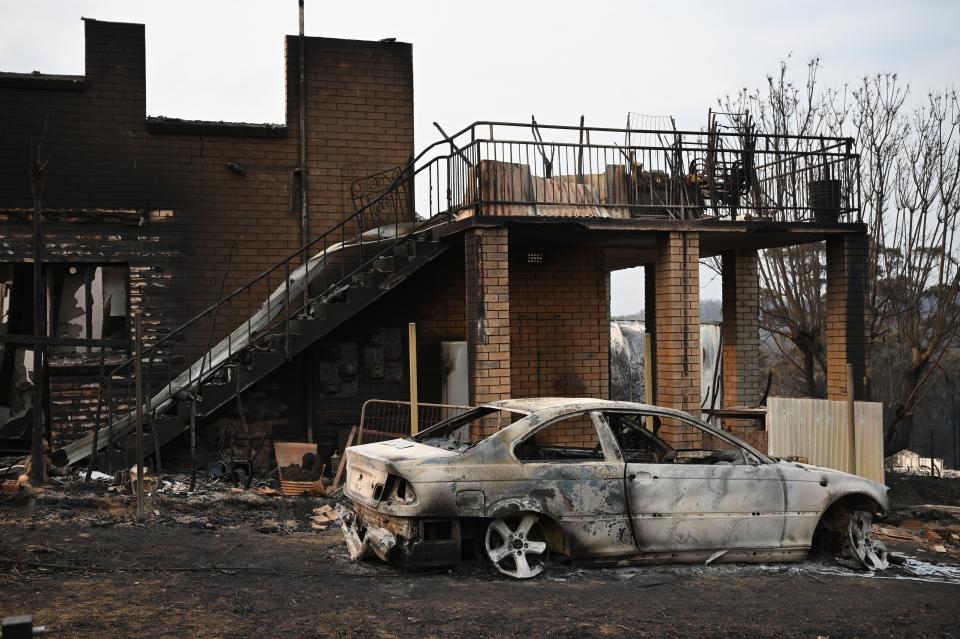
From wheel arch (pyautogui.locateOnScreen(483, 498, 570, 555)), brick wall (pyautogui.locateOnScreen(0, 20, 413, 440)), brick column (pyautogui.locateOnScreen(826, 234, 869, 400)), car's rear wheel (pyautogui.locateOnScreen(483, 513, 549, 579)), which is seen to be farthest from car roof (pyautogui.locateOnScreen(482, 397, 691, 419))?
brick wall (pyautogui.locateOnScreen(0, 20, 413, 440))

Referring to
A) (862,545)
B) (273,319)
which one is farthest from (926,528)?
(273,319)

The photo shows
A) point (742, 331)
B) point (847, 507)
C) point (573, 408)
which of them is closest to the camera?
point (573, 408)

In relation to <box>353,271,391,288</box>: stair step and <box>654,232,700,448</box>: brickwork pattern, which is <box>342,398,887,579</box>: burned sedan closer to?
<box>654,232,700,448</box>: brickwork pattern

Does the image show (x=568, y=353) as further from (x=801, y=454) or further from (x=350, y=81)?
(x=350, y=81)

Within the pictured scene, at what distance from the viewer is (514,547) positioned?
276 inches

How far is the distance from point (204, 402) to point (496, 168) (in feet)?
16.0

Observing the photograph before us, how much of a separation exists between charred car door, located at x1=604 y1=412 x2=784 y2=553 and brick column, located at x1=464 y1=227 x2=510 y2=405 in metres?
3.86

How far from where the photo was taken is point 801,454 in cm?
1141

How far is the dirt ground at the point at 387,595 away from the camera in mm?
5648

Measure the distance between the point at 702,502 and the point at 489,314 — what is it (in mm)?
4692

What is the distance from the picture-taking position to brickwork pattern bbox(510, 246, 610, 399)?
563 inches

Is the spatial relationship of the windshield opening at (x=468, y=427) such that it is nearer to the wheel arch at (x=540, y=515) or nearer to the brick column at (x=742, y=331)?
the wheel arch at (x=540, y=515)

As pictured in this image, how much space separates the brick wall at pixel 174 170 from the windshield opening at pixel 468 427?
23.7 feet

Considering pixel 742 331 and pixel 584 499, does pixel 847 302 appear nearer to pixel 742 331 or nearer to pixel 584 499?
pixel 742 331
